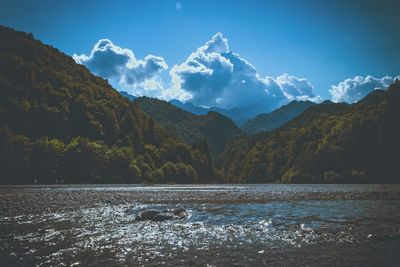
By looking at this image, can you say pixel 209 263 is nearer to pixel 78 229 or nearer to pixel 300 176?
pixel 78 229

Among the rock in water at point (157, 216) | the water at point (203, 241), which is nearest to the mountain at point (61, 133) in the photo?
the rock in water at point (157, 216)

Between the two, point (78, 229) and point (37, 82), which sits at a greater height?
point (37, 82)

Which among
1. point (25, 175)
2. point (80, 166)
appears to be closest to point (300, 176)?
point (80, 166)

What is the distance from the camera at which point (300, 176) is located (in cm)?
18912

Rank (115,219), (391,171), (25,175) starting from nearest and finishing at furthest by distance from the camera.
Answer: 1. (115,219)
2. (25,175)
3. (391,171)

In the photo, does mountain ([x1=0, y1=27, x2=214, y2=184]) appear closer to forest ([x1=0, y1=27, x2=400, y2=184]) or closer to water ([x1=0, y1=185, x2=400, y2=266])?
forest ([x1=0, y1=27, x2=400, y2=184])

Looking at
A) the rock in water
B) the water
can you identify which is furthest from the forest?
the water

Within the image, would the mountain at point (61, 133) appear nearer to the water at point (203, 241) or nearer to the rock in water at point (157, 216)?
the rock in water at point (157, 216)

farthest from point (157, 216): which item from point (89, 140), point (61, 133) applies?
point (89, 140)

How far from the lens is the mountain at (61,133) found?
367 feet

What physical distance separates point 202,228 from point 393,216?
13.0 m

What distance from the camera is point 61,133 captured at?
148500mm

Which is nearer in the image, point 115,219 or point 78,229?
point 78,229

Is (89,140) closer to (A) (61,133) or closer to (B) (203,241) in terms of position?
(A) (61,133)
